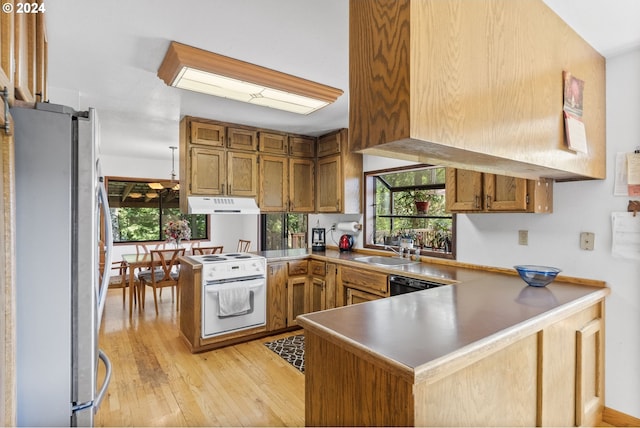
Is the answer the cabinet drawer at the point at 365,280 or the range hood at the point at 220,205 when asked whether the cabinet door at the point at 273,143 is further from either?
the cabinet drawer at the point at 365,280

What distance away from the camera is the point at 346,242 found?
4.08m

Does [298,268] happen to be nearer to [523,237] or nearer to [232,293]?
[232,293]

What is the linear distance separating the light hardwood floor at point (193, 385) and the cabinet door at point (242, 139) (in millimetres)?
2123

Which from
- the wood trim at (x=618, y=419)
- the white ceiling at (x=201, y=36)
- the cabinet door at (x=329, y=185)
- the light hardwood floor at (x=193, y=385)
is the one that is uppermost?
the white ceiling at (x=201, y=36)

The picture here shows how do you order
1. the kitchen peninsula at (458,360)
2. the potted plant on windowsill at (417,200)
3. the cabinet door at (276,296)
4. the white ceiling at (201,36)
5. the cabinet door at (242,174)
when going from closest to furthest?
the kitchen peninsula at (458,360)
the white ceiling at (201,36)
the potted plant on windowsill at (417,200)
the cabinet door at (276,296)
the cabinet door at (242,174)

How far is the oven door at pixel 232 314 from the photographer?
3184mm

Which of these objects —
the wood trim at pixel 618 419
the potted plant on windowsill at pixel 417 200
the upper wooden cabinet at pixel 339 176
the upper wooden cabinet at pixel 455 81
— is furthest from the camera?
the upper wooden cabinet at pixel 339 176

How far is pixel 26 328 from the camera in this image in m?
1.13

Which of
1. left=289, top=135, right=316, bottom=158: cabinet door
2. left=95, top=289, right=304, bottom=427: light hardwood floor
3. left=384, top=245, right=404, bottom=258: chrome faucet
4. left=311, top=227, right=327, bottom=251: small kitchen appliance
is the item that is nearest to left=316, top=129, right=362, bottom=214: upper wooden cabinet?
left=289, top=135, right=316, bottom=158: cabinet door

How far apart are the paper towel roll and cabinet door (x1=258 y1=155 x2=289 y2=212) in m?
0.72

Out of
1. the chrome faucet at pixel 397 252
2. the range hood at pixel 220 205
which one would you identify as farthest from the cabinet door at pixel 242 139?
the chrome faucet at pixel 397 252

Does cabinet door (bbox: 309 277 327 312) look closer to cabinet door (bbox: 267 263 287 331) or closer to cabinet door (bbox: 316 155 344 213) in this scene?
cabinet door (bbox: 267 263 287 331)

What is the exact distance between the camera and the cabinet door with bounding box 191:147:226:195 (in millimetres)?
3470

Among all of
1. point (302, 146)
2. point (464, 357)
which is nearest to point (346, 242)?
point (302, 146)
